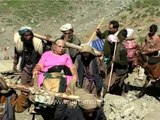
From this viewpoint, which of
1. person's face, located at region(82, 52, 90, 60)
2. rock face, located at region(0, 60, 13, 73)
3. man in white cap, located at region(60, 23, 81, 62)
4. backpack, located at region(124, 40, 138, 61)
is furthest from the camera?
rock face, located at region(0, 60, 13, 73)

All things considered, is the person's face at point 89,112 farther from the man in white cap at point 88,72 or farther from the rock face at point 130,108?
the rock face at point 130,108

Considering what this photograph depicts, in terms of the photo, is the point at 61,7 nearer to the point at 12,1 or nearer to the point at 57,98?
the point at 12,1

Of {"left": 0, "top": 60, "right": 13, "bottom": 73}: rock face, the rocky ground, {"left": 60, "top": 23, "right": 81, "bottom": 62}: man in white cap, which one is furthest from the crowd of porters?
the rocky ground

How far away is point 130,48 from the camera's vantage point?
11.2m

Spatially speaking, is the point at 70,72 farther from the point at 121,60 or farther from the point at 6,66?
the point at 6,66

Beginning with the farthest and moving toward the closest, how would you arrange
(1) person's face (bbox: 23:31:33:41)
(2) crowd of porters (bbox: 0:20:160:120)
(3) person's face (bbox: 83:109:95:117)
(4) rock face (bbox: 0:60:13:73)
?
(4) rock face (bbox: 0:60:13:73), (1) person's face (bbox: 23:31:33:41), (2) crowd of porters (bbox: 0:20:160:120), (3) person's face (bbox: 83:109:95:117)

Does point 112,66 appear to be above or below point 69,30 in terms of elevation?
below

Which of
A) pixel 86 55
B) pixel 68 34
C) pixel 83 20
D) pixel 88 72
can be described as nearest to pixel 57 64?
pixel 86 55

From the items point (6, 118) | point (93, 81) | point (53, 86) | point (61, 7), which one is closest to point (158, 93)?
point (93, 81)

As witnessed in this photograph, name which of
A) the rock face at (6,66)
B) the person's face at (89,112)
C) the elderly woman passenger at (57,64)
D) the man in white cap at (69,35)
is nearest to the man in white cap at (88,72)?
the elderly woman passenger at (57,64)

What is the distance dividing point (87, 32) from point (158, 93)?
13.1m

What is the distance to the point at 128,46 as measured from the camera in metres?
11.2

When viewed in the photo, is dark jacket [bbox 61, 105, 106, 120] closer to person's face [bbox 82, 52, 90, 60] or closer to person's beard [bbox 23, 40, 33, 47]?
person's face [bbox 82, 52, 90, 60]

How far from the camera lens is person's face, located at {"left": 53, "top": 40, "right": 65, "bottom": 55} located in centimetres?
901
